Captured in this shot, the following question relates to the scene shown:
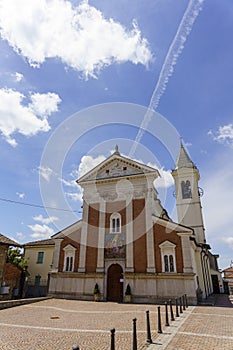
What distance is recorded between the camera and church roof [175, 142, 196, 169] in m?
35.8

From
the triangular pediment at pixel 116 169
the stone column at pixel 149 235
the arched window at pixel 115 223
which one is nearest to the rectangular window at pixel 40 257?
the triangular pediment at pixel 116 169

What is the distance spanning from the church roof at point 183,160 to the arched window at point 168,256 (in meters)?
17.2

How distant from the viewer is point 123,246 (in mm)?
21938

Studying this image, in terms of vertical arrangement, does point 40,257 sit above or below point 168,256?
above

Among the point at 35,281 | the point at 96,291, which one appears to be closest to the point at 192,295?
the point at 96,291

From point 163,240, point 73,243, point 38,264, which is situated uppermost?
point 73,243

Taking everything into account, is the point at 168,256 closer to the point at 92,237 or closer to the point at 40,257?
the point at 92,237

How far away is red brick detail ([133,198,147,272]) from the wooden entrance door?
1.76 meters

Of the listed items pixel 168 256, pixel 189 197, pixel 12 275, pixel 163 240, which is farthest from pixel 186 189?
pixel 12 275

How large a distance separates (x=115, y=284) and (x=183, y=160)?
71.8 feet

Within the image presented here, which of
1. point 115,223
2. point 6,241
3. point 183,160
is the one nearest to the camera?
point 6,241

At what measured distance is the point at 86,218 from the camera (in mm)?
24344

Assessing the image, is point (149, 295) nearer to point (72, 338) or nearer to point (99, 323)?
point (99, 323)

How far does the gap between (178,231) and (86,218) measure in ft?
29.2
